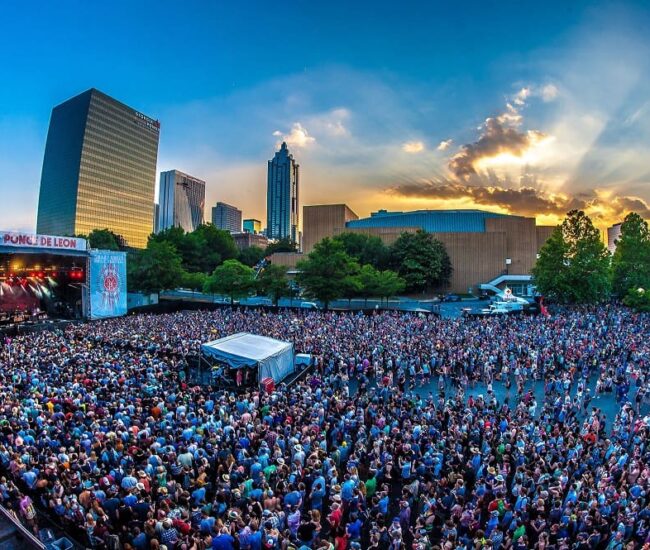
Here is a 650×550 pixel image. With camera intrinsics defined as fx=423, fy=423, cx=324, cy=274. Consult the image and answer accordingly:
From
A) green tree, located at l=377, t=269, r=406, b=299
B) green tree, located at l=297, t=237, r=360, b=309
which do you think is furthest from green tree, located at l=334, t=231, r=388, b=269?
green tree, located at l=297, t=237, r=360, b=309

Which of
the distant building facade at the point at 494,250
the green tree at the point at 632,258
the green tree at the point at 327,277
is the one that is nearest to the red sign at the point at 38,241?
the green tree at the point at 327,277

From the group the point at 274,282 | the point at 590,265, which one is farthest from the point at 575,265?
the point at 274,282

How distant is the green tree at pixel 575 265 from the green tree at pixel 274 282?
24013 millimetres

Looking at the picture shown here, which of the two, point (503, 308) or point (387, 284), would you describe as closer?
point (503, 308)

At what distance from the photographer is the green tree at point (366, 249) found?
5544 cm

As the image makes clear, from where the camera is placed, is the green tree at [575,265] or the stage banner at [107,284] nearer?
the stage banner at [107,284]

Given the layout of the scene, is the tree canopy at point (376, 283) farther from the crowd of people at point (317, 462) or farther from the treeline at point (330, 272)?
the crowd of people at point (317, 462)

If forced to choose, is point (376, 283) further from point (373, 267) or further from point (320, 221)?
point (320, 221)

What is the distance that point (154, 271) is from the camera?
44.8 m

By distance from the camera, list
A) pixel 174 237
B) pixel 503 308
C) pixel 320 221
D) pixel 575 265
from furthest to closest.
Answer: pixel 174 237, pixel 320 221, pixel 575 265, pixel 503 308

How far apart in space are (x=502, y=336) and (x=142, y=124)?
434 ft

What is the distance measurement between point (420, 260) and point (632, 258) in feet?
71.2

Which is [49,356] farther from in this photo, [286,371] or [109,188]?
[109,188]

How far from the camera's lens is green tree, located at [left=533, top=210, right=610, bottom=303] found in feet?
118
